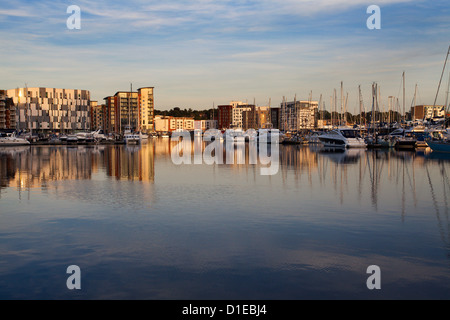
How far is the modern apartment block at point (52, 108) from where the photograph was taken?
543ft

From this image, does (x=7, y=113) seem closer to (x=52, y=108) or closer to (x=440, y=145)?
(x=52, y=108)

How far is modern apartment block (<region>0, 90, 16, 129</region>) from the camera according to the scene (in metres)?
172

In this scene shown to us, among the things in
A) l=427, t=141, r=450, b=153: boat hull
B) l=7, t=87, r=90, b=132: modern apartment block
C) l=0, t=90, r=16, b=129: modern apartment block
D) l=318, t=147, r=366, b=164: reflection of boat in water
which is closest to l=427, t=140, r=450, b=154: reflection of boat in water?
l=427, t=141, r=450, b=153: boat hull

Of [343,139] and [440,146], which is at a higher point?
[343,139]

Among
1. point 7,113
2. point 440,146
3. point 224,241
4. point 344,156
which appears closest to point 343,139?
point 440,146

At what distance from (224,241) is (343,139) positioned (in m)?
66.4

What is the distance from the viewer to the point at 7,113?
17438 cm

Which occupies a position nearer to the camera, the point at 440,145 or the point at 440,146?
the point at 440,145

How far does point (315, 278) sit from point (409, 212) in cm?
967

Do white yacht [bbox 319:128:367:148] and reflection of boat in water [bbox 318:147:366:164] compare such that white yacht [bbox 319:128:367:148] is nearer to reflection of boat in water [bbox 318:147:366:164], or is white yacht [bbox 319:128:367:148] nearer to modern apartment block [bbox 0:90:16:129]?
reflection of boat in water [bbox 318:147:366:164]

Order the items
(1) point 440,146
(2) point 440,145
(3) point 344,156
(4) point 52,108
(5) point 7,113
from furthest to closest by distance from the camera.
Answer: (5) point 7,113
(4) point 52,108
(1) point 440,146
(2) point 440,145
(3) point 344,156

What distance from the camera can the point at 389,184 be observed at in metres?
25.8

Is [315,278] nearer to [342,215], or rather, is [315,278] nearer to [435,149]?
[342,215]
